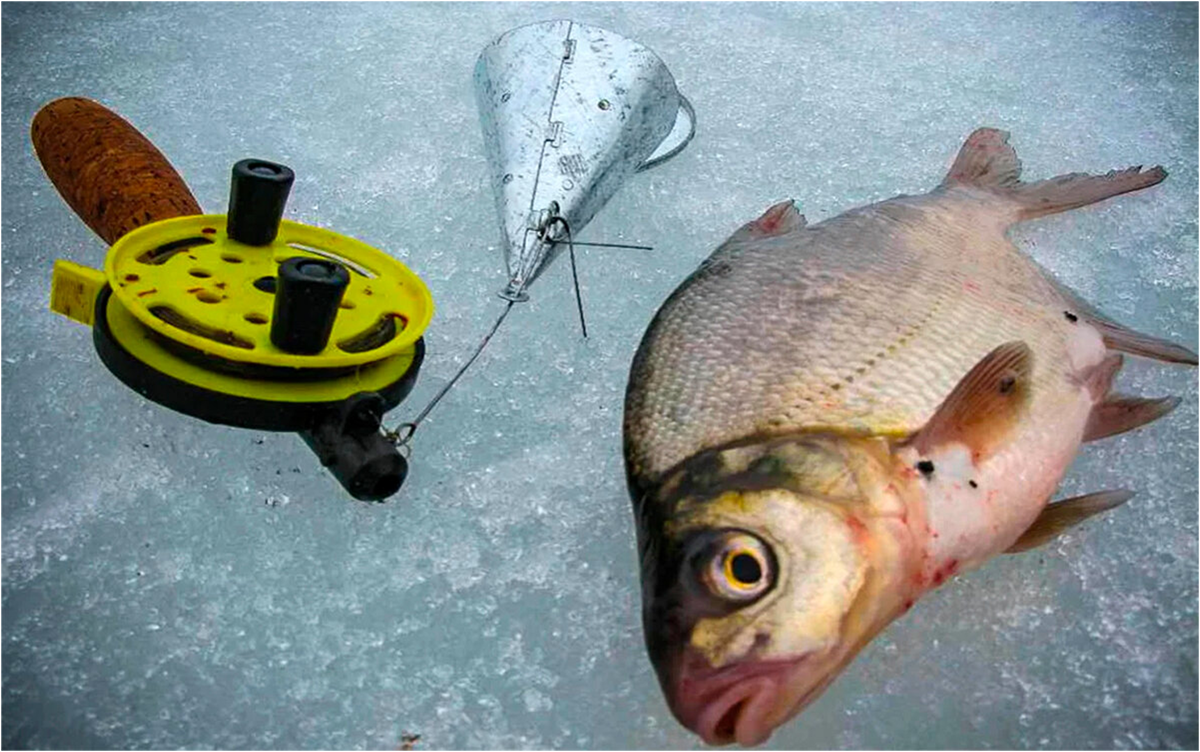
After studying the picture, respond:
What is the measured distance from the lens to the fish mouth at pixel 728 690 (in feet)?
4.62

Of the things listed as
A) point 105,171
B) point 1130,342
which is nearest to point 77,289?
point 105,171

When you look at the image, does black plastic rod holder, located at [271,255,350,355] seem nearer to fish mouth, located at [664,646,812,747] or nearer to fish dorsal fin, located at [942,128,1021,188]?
fish mouth, located at [664,646,812,747]

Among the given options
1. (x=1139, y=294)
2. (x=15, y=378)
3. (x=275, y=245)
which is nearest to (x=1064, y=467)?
(x=1139, y=294)

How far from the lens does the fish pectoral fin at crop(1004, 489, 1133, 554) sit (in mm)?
1770

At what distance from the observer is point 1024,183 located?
2537mm

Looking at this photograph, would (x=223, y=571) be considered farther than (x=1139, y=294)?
No

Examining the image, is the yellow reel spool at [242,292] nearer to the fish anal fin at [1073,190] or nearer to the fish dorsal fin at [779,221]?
the fish dorsal fin at [779,221]

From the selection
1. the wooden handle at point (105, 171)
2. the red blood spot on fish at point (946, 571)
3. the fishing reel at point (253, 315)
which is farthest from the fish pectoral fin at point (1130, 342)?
the wooden handle at point (105, 171)

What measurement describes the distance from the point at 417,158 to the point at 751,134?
93 centimetres

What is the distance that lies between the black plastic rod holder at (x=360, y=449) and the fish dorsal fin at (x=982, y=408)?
782 mm

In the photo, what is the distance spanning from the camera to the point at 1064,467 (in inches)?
71.6

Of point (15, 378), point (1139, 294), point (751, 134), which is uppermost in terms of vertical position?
point (1139, 294)

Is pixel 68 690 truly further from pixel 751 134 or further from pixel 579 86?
pixel 751 134

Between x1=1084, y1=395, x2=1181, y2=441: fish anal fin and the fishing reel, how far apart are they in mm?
1213
